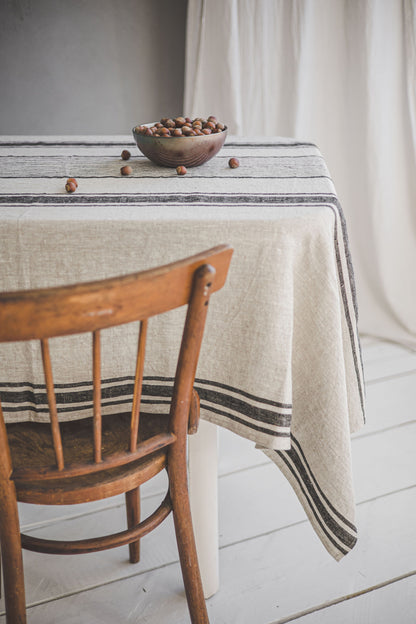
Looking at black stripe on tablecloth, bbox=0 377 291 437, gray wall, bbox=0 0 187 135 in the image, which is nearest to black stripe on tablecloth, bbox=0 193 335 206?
black stripe on tablecloth, bbox=0 377 291 437

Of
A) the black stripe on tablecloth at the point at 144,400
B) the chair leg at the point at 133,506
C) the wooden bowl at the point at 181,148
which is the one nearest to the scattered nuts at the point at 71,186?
the wooden bowl at the point at 181,148

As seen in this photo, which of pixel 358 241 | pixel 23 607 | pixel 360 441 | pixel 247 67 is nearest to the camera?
pixel 23 607

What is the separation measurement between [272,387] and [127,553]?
0.67 m

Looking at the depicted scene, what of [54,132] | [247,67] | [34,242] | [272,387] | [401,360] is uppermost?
[247,67]

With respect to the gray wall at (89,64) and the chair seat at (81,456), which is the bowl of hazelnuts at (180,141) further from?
the gray wall at (89,64)

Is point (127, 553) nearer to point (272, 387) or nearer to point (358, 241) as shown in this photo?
point (272, 387)

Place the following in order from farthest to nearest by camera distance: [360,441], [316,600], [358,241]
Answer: [358,241], [360,441], [316,600]

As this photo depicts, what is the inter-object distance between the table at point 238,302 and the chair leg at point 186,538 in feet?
0.48

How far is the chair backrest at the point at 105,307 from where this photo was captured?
615mm

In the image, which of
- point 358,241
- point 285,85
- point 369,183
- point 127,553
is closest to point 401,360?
point 358,241

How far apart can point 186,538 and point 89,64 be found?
1808 mm

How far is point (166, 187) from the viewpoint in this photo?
3.62ft

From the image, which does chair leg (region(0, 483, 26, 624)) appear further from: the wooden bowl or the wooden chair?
the wooden bowl

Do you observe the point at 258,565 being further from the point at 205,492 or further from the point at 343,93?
the point at 343,93
